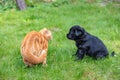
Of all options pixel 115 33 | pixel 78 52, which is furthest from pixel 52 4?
pixel 78 52

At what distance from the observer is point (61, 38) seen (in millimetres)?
7707

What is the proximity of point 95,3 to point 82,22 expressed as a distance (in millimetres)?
2354

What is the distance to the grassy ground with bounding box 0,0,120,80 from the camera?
583cm

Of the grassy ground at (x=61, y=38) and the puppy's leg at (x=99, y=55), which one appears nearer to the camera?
the grassy ground at (x=61, y=38)

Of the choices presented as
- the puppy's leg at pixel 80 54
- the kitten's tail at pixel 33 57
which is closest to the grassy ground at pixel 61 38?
the puppy's leg at pixel 80 54

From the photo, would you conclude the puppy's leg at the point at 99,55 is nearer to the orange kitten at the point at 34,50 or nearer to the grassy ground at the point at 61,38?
the grassy ground at the point at 61,38

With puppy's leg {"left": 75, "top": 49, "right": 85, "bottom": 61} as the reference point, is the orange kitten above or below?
above

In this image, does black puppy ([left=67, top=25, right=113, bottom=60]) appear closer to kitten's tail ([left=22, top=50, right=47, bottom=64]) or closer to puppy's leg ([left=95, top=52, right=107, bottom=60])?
puppy's leg ([left=95, top=52, right=107, bottom=60])

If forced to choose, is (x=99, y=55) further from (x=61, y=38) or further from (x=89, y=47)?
(x=61, y=38)

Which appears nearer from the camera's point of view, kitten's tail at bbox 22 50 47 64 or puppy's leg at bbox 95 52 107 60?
kitten's tail at bbox 22 50 47 64

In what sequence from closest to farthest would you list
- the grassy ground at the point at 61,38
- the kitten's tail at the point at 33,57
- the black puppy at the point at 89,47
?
1. the kitten's tail at the point at 33,57
2. the grassy ground at the point at 61,38
3. the black puppy at the point at 89,47

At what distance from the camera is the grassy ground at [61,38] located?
5.83 m

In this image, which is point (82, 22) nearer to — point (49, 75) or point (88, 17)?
point (88, 17)

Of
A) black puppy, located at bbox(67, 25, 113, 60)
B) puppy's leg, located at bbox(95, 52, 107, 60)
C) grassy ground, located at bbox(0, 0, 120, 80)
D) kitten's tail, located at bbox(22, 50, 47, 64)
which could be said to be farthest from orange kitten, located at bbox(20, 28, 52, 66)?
puppy's leg, located at bbox(95, 52, 107, 60)
